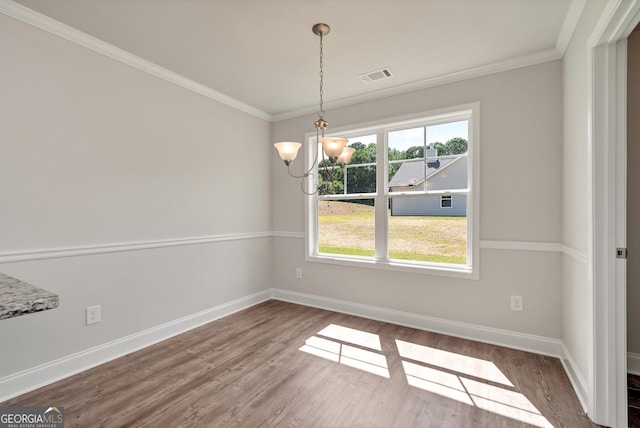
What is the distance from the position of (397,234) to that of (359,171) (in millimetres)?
923

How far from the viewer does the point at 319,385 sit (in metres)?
2.19

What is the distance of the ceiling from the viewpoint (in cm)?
202

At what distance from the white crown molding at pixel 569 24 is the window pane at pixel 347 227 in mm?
2193

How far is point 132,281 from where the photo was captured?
2695 mm

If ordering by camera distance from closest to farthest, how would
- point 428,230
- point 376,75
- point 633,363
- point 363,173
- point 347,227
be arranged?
point 633,363, point 376,75, point 428,230, point 363,173, point 347,227

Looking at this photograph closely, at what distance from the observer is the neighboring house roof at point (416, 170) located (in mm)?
3193

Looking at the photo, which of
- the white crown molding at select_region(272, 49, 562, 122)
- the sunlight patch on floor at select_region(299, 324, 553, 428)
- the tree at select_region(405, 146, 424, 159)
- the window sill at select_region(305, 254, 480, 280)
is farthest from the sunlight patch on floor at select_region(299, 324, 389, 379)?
the white crown molding at select_region(272, 49, 562, 122)

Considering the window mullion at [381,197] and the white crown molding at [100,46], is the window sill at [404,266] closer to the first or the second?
the window mullion at [381,197]

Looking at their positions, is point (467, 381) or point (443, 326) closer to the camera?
point (467, 381)

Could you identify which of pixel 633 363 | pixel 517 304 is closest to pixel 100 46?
pixel 517 304

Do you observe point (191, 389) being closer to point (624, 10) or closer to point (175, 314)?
point (175, 314)

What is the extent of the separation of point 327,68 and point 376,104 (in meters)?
0.89

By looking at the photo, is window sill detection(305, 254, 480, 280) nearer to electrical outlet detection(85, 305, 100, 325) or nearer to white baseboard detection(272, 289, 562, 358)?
white baseboard detection(272, 289, 562, 358)

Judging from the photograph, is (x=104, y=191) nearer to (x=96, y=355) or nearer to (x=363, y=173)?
(x=96, y=355)
